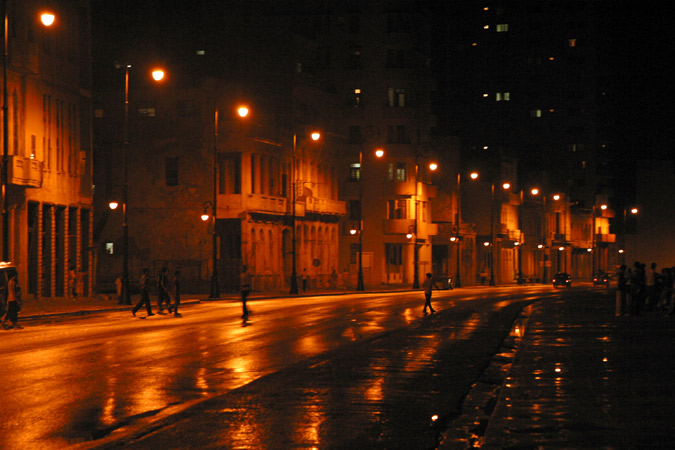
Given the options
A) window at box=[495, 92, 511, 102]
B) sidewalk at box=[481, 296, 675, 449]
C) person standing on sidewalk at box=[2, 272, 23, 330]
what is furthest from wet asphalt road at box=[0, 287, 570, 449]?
window at box=[495, 92, 511, 102]

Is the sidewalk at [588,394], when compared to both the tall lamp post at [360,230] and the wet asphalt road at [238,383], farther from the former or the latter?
the tall lamp post at [360,230]

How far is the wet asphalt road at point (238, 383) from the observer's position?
37.9ft

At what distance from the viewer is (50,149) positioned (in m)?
52.9

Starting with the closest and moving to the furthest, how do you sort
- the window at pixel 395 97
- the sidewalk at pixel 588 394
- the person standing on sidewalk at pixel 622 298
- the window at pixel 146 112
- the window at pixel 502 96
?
the sidewalk at pixel 588 394 → the person standing on sidewalk at pixel 622 298 → the window at pixel 146 112 → the window at pixel 395 97 → the window at pixel 502 96

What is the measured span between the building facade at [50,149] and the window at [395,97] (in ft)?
133

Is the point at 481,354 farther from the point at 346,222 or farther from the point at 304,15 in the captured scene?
the point at 304,15

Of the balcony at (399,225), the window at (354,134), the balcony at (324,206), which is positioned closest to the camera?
the balcony at (324,206)

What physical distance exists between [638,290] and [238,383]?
2423cm

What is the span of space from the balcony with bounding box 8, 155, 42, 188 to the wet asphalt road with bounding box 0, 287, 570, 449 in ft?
53.5

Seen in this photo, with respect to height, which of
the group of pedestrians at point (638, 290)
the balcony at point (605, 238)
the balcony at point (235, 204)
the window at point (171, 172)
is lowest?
the group of pedestrians at point (638, 290)

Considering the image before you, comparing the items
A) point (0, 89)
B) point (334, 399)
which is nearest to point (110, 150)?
point (0, 89)

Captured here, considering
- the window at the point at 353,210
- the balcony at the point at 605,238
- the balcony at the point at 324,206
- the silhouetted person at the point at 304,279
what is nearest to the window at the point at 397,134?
the window at the point at 353,210

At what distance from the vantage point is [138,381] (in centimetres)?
1695

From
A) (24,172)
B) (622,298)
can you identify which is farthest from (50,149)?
(622,298)
